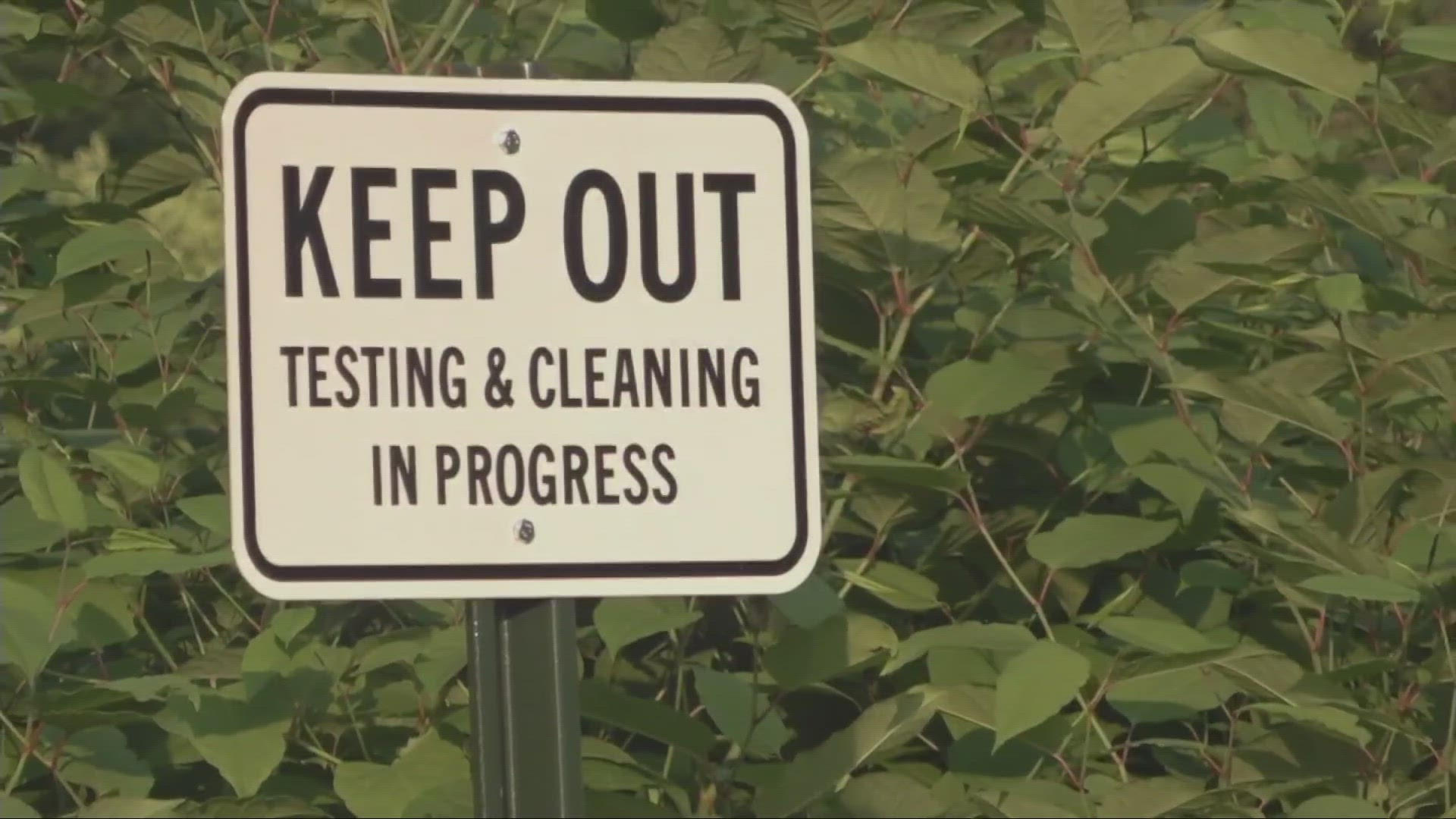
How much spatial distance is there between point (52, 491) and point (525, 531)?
59 cm

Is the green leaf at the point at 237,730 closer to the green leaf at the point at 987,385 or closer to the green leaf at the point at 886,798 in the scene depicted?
the green leaf at the point at 886,798

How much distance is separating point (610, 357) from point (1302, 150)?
41.9 inches

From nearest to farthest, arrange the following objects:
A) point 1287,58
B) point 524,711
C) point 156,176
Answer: point 524,711, point 1287,58, point 156,176

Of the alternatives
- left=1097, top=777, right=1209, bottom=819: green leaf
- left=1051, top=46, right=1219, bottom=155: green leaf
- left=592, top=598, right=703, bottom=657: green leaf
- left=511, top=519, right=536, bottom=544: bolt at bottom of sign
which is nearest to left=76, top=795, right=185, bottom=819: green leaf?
left=592, top=598, right=703, bottom=657: green leaf

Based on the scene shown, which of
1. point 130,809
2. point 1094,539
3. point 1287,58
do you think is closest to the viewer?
point 130,809

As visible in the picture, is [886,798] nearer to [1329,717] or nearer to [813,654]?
[813,654]

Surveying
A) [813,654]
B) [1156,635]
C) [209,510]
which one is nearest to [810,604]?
[813,654]

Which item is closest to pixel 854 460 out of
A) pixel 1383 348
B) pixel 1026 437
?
pixel 1026 437

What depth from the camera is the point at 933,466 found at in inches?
66.1

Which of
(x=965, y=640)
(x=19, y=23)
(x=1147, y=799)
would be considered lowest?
(x=1147, y=799)

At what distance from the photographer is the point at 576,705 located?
3.86 ft

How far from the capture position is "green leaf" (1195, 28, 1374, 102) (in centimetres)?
178

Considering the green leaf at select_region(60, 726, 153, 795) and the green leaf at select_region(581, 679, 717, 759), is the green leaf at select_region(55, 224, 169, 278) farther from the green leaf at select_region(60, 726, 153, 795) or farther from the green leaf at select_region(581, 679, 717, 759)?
the green leaf at select_region(581, 679, 717, 759)

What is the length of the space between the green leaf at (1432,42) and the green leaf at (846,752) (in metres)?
0.73
